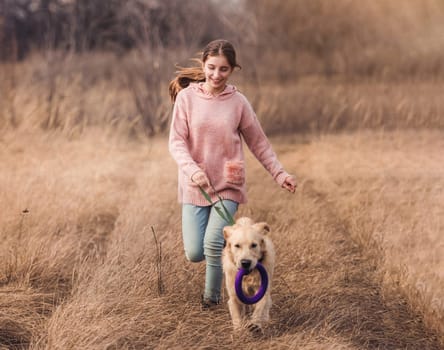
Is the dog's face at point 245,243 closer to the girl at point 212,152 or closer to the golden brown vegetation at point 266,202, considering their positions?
the girl at point 212,152

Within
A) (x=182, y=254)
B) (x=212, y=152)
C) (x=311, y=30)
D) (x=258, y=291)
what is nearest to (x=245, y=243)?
(x=258, y=291)

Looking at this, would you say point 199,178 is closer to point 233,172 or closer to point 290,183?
point 233,172

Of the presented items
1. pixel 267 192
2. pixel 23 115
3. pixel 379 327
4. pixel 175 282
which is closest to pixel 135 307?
pixel 175 282

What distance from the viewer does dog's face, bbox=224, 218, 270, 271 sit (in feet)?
10.4

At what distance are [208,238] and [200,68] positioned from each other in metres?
1.19

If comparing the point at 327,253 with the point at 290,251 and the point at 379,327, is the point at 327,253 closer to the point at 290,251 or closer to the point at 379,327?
the point at 290,251

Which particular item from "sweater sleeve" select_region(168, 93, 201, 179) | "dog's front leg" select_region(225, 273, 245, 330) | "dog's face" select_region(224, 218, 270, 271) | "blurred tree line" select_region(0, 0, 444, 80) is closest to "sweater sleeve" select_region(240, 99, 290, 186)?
"sweater sleeve" select_region(168, 93, 201, 179)

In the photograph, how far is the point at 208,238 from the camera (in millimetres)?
3686

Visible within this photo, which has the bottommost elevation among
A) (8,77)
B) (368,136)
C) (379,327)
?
(379,327)

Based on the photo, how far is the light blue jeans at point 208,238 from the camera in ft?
12.1

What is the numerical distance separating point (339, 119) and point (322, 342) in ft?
23.7

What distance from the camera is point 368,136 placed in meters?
9.04

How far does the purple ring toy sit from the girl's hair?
1223 millimetres

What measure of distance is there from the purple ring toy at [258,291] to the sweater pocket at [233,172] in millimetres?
633
